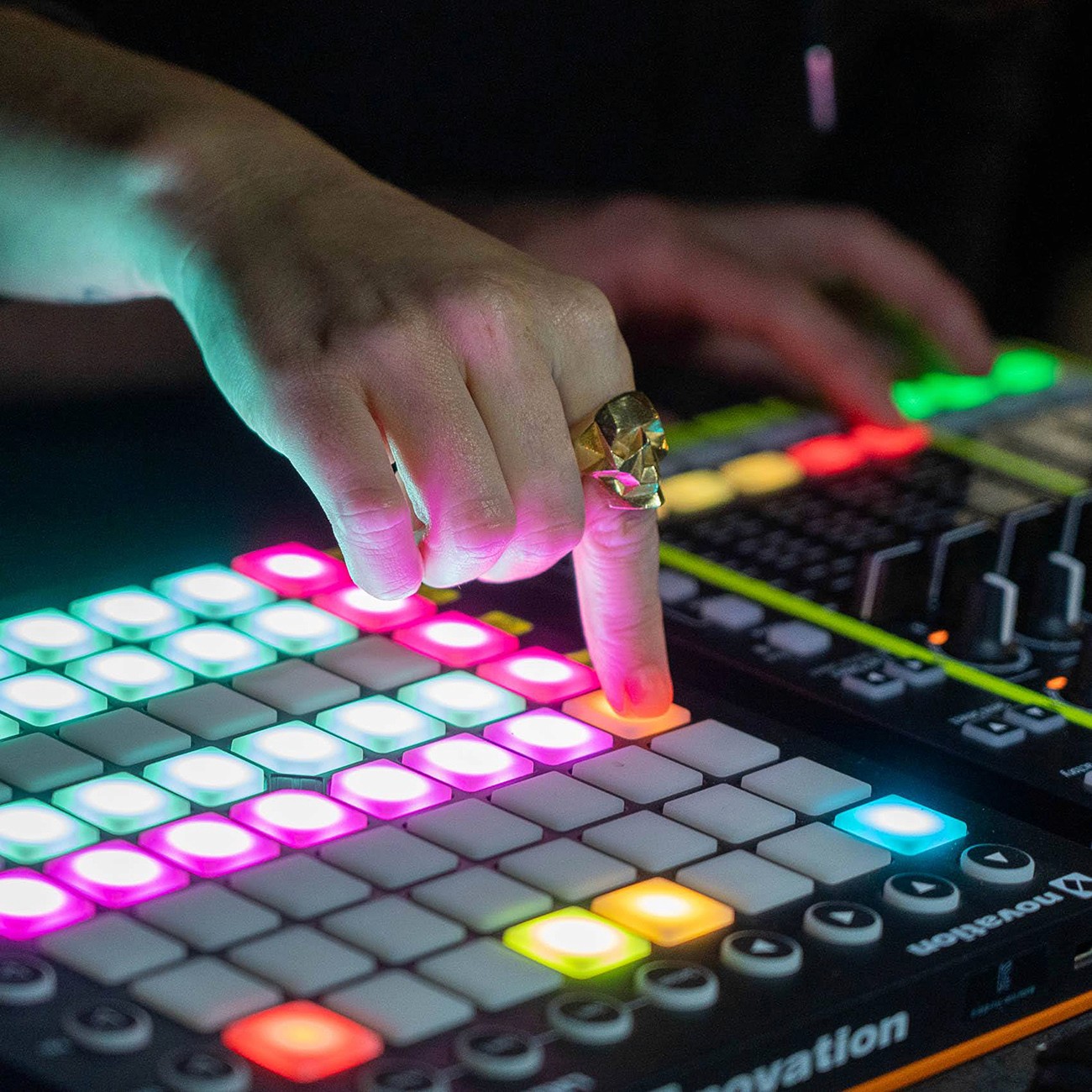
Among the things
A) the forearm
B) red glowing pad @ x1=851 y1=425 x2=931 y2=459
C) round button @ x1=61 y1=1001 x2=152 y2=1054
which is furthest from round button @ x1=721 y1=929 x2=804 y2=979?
red glowing pad @ x1=851 y1=425 x2=931 y2=459

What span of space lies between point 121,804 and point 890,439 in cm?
70

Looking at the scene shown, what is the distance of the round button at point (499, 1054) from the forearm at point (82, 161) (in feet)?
1.52

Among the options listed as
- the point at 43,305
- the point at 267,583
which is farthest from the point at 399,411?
the point at 43,305

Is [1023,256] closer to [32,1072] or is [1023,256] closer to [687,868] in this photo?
[687,868]

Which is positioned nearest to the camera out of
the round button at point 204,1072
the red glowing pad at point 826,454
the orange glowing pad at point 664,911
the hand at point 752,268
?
the round button at point 204,1072

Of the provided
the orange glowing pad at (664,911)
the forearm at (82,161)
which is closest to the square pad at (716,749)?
the orange glowing pad at (664,911)

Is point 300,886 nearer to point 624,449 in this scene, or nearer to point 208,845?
point 208,845

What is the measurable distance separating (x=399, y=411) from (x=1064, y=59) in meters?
1.34

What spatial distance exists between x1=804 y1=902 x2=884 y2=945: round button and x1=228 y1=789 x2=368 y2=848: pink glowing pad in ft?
0.60

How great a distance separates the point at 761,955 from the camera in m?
0.61

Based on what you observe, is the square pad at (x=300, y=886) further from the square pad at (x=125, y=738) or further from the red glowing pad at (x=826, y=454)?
the red glowing pad at (x=826, y=454)

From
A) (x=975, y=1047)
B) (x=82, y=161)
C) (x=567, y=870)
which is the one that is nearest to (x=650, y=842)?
(x=567, y=870)

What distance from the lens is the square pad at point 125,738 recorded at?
2.37 feet

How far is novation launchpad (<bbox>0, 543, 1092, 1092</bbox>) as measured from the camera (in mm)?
555
